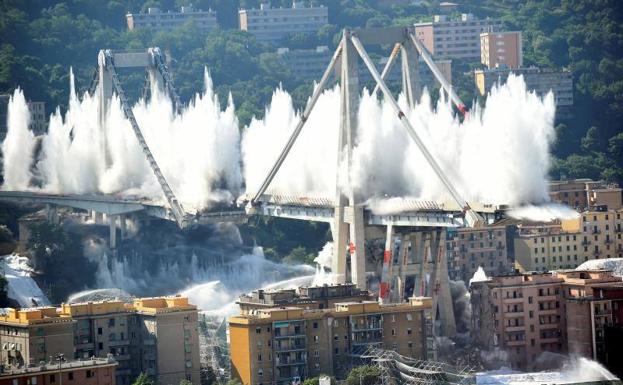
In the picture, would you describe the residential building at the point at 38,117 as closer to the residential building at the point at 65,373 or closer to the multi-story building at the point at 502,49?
the multi-story building at the point at 502,49

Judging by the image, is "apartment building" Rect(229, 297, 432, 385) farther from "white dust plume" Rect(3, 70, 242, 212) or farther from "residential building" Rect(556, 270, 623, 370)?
"white dust plume" Rect(3, 70, 242, 212)

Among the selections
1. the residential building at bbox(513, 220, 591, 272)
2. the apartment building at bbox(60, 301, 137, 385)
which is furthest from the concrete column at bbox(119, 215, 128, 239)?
the apartment building at bbox(60, 301, 137, 385)

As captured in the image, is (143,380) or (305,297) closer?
(143,380)

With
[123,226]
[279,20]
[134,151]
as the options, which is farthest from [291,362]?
[279,20]

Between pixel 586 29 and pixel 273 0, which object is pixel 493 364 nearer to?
pixel 586 29

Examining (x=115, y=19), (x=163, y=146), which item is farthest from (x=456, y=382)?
(x=115, y=19)

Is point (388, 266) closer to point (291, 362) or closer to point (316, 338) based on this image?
point (316, 338)
